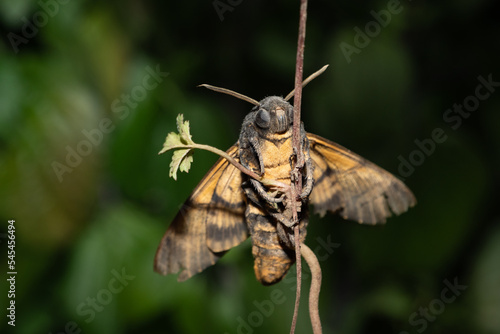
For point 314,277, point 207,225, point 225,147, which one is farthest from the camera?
point 225,147

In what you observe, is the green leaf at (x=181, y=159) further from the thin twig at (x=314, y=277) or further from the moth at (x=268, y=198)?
the thin twig at (x=314, y=277)

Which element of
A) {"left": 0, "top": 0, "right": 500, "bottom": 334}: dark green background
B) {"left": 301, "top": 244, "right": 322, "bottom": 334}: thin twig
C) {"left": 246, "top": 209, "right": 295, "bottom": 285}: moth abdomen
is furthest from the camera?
{"left": 0, "top": 0, "right": 500, "bottom": 334}: dark green background

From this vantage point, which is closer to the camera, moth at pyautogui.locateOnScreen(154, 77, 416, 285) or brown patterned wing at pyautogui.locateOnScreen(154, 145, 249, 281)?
moth at pyautogui.locateOnScreen(154, 77, 416, 285)

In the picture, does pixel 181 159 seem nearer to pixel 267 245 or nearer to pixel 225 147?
pixel 267 245

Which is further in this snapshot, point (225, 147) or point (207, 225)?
point (225, 147)

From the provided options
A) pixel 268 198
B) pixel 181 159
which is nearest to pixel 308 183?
pixel 268 198

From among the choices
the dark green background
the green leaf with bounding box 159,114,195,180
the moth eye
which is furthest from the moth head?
the dark green background

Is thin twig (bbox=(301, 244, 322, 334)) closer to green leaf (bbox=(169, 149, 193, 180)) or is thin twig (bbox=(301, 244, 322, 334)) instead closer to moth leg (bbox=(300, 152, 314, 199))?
moth leg (bbox=(300, 152, 314, 199))

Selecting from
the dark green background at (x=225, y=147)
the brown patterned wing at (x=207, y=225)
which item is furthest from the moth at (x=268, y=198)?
the dark green background at (x=225, y=147)
